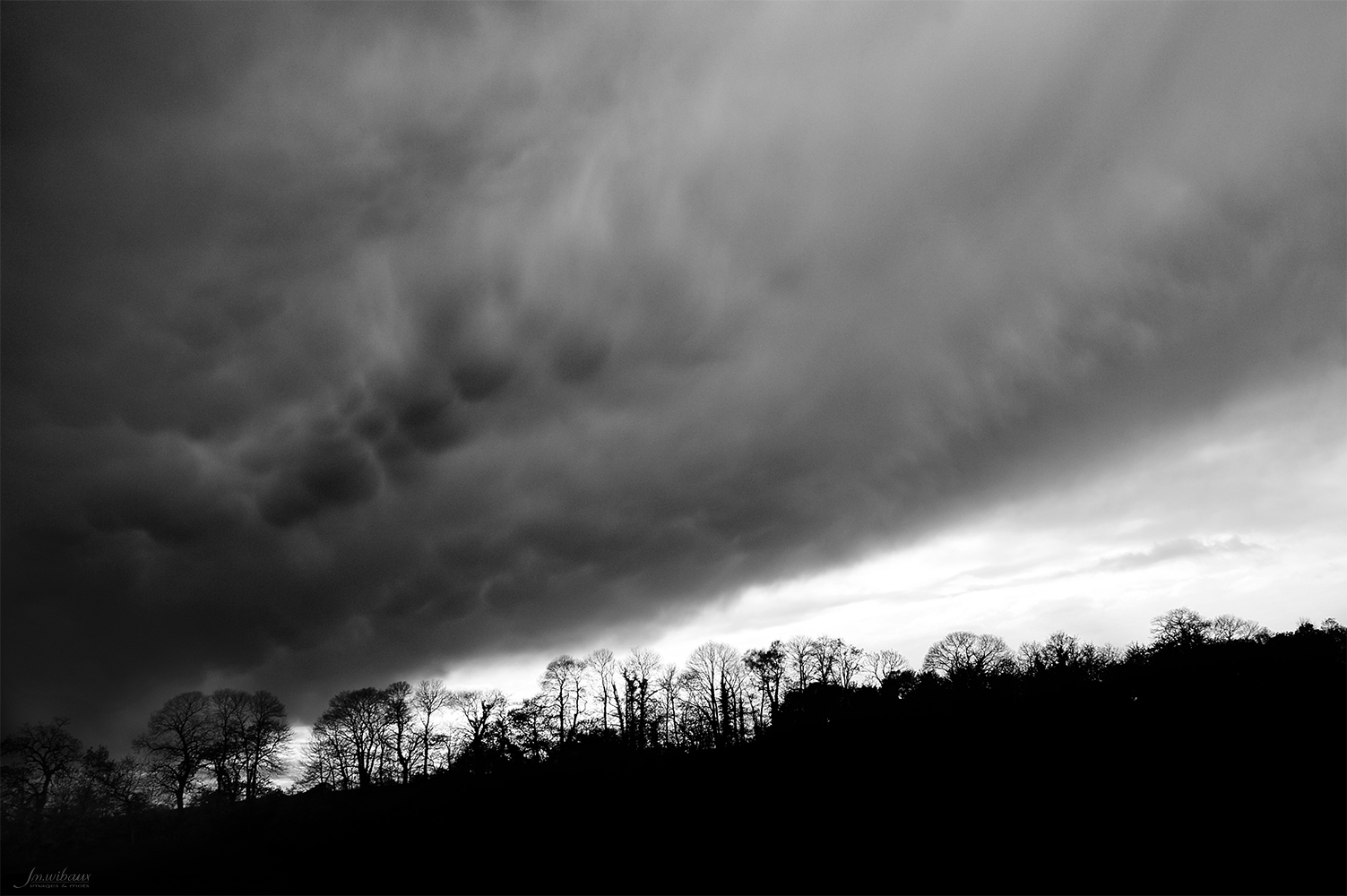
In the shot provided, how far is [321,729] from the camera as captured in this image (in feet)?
367

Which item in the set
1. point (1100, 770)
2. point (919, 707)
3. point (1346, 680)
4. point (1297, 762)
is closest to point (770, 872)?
point (1100, 770)

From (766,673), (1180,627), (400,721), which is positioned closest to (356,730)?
(400,721)

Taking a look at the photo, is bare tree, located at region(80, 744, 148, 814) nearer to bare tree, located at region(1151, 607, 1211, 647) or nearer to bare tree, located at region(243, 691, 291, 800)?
bare tree, located at region(243, 691, 291, 800)

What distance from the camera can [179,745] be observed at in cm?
9019

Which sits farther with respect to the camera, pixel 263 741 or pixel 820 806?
pixel 263 741

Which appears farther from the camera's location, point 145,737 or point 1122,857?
point 145,737

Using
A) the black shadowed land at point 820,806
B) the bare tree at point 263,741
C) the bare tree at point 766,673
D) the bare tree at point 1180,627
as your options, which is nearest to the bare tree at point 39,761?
the black shadowed land at point 820,806

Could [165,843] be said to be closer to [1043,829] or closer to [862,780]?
[862,780]

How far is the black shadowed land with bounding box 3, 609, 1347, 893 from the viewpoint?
2548 cm

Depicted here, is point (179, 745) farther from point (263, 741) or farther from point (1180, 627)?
point (1180, 627)

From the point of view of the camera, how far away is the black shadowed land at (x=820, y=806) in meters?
25.5

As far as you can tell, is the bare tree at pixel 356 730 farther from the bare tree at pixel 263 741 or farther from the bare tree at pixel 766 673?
the bare tree at pixel 766 673

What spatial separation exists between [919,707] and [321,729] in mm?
109573

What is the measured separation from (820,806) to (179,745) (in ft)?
341
